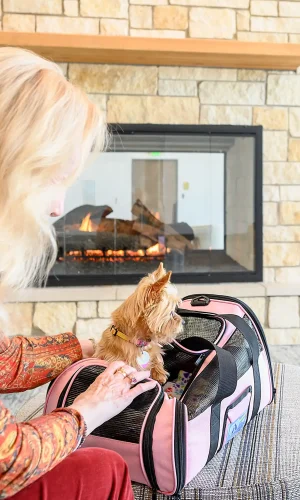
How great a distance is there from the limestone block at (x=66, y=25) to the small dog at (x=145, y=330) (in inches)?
64.3

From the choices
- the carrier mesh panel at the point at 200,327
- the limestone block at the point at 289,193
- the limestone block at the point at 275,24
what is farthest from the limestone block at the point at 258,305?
the limestone block at the point at 275,24

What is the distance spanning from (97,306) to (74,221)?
46 cm

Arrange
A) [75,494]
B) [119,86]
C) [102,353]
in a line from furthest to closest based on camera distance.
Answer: [119,86]
[102,353]
[75,494]

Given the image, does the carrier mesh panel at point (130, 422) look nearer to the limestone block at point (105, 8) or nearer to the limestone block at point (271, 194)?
the limestone block at point (271, 194)

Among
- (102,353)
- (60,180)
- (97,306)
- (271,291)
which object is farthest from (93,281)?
(60,180)

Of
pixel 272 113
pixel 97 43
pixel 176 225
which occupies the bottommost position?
pixel 176 225

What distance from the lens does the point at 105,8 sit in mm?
2379

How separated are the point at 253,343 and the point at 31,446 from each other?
687mm

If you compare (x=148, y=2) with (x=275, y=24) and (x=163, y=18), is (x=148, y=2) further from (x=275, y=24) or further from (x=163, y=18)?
(x=275, y=24)

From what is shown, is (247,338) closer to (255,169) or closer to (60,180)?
(60,180)

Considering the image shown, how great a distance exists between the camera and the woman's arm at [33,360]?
1.08 m

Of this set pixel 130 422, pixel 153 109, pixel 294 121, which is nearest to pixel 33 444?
pixel 130 422

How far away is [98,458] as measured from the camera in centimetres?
82

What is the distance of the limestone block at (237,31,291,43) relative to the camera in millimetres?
2449
